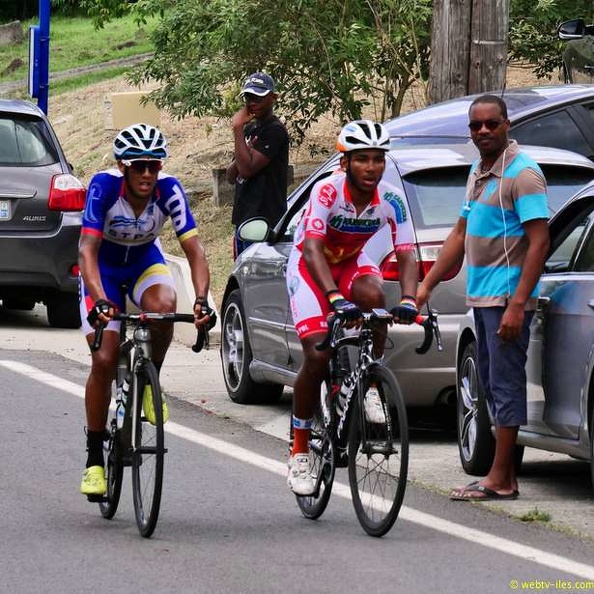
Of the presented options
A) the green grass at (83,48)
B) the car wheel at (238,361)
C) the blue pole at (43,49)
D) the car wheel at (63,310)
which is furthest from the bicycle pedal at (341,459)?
the green grass at (83,48)

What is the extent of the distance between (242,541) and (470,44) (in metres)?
6.80

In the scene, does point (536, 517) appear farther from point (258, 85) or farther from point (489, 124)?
point (258, 85)

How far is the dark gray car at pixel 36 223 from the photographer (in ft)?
50.7

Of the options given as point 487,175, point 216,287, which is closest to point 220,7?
point 216,287

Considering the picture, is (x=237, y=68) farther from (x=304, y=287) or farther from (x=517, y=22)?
(x=304, y=287)

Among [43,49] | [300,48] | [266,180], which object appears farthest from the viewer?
[43,49]

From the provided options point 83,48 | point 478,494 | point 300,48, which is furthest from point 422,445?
point 83,48

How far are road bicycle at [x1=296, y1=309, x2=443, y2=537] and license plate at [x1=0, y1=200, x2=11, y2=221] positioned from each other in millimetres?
7772

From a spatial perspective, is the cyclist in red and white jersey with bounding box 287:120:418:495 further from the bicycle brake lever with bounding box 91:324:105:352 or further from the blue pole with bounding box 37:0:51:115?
the blue pole with bounding box 37:0:51:115

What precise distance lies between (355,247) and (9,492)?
2030mm

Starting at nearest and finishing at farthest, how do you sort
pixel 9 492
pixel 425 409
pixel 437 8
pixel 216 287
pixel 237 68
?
pixel 9 492 → pixel 425 409 → pixel 437 8 → pixel 216 287 → pixel 237 68

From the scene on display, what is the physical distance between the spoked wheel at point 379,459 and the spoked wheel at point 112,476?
1.02 m

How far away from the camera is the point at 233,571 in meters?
6.96

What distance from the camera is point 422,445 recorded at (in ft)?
34.3
